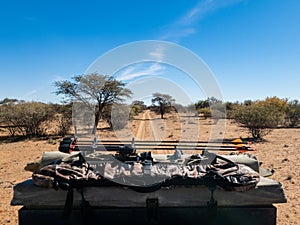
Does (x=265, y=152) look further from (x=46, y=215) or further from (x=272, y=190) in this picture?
(x=46, y=215)

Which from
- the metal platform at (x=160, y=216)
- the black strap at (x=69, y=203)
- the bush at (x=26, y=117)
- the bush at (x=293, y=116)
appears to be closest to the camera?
the black strap at (x=69, y=203)

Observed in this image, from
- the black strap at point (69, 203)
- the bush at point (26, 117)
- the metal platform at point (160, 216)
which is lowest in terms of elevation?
the metal platform at point (160, 216)

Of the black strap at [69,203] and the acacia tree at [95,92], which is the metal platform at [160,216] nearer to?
the black strap at [69,203]

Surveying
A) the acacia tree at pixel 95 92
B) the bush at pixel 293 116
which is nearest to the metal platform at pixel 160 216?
the acacia tree at pixel 95 92

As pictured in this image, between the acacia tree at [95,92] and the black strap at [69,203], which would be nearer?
the black strap at [69,203]

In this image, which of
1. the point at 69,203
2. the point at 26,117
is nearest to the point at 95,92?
the point at 26,117

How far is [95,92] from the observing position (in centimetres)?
1819

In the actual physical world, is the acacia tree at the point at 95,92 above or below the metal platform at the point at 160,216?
above

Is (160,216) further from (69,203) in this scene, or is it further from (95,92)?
(95,92)

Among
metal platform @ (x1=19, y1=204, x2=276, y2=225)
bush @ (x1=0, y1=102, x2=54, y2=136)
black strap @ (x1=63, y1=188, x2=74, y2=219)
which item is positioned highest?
bush @ (x1=0, y1=102, x2=54, y2=136)

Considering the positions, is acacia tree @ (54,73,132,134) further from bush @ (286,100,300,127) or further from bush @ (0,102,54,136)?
bush @ (286,100,300,127)

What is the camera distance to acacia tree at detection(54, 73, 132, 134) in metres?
17.6

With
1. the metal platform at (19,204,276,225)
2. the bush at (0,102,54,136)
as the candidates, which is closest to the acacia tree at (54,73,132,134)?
the bush at (0,102,54,136)

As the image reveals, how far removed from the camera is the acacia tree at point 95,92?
17594 millimetres
